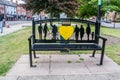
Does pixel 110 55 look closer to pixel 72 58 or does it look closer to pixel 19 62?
pixel 72 58

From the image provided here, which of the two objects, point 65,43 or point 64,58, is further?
point 64,58

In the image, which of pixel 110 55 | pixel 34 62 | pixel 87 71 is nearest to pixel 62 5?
pixel 110 55

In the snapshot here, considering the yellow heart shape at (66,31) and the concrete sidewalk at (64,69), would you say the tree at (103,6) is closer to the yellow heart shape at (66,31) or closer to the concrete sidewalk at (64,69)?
the yellow heart shape at (66,31)

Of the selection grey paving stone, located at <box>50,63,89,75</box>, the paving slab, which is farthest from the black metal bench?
grey paving stone, located at <box>50,63,89,75</box>

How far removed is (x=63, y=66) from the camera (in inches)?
267

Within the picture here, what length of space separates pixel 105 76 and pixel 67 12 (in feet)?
27.9

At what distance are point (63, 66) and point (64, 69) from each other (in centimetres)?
31

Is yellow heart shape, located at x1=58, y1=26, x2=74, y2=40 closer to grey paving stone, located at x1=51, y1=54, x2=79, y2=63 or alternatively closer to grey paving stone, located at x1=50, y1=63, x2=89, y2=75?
grey paving stone, located at x1=51, y1=54, x2=79, y2=63

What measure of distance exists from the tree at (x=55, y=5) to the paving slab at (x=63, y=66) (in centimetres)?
610

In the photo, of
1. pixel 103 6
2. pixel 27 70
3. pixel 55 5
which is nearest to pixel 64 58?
pixel 27 70

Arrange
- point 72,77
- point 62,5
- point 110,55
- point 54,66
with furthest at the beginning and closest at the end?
point 62,5 → point 110,55 → point 54,66 → point 72,77

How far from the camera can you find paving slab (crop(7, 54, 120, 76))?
6.19 m

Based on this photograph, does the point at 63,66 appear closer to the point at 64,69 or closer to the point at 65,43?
the point at 64,69

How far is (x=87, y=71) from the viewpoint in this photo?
6309mm
